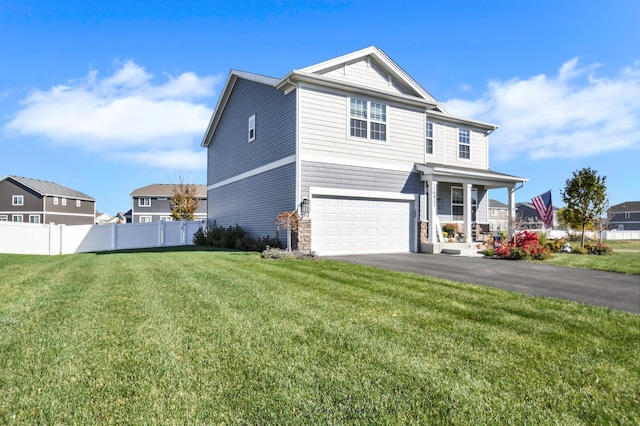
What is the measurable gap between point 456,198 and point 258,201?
1006 cm

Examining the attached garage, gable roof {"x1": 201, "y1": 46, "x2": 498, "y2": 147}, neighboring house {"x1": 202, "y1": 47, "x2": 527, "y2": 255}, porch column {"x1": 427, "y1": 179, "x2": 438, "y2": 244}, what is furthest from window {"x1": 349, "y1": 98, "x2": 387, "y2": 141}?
porch column {"x1": 427, "y1": 179, "x2": 438, "y2": 244}

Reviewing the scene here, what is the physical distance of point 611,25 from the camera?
34.7 feet

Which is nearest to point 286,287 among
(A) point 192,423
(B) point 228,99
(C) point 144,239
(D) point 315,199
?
(A) point 192,423

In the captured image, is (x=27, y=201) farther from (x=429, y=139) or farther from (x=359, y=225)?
(x=429, y=139)

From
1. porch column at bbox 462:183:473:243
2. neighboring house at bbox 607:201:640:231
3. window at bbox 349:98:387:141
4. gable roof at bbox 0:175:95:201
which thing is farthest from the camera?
neighboring house at bbox 607:201:640:231

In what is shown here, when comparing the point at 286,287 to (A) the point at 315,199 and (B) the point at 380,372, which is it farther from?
(A) the point at 315,199

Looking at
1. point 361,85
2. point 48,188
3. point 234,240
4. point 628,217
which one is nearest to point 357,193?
point 361,85

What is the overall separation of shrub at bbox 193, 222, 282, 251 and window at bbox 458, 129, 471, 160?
11580 mm

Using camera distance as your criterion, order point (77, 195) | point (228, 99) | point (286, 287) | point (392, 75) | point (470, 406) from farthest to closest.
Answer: point (77, 195), point (228, 99), point (392, 75), point (286, 287), point (470, 406)

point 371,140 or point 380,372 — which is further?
point 371,140

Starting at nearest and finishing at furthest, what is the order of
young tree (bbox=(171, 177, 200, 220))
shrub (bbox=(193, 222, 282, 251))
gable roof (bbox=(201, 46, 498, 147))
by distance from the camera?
gable roof (bbox=(201, 46, 498, 147)) < shrub (bbox=(193, 222, 282, 251)) < young tree (bbox=(171, 177, 200, 220))

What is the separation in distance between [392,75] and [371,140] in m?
3.29

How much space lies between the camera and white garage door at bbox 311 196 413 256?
12.7 metres

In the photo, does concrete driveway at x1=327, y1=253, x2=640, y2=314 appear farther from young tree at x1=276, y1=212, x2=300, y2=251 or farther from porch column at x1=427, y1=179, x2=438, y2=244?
porch column at x1=427, y1=179, x2=438, y2=244
